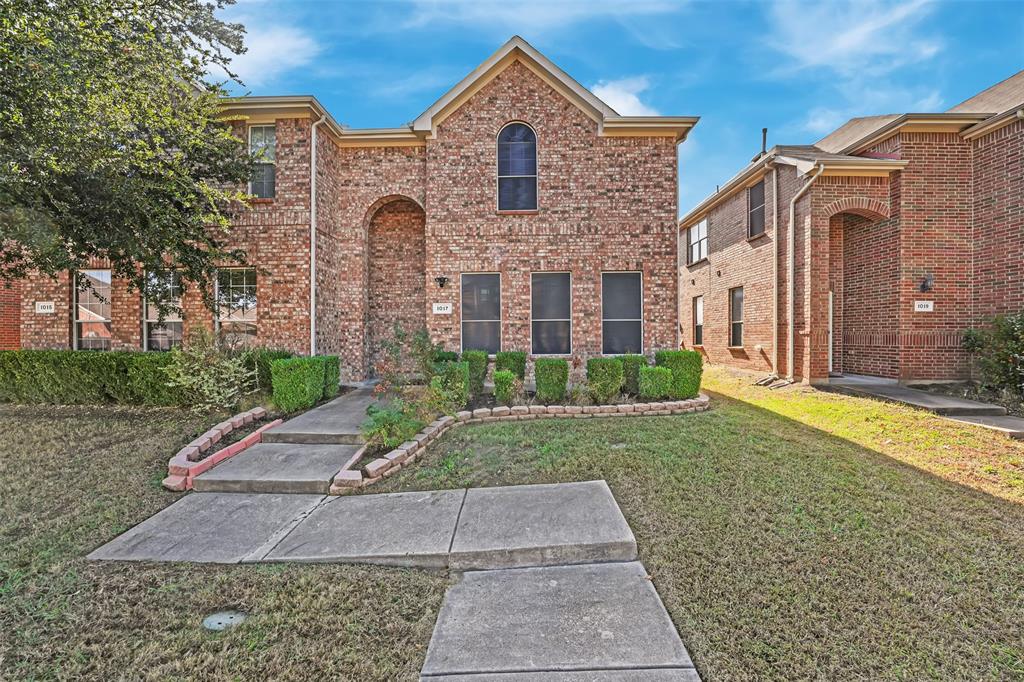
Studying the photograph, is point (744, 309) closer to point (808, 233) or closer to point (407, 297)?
point (808, 233)

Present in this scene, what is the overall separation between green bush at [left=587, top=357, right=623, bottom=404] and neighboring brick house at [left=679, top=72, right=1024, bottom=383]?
5801mm

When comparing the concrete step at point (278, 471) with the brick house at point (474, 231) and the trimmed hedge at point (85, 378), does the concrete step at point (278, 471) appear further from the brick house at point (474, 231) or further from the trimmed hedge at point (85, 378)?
the brick house at point (474, 231)

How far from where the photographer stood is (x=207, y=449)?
522 cm

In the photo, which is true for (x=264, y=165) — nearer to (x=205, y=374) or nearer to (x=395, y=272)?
(x=395, y=272)

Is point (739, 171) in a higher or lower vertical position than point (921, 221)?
higher

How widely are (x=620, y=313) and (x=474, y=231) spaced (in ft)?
12.6

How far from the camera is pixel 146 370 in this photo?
6.78 m

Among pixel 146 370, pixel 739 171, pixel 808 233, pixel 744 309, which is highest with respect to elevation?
pixel 739 171

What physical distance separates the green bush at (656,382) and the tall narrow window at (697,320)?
9.57m

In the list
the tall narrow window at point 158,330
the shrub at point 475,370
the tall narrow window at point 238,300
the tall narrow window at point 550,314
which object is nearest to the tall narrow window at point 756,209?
the tall narrow window at point 550,314

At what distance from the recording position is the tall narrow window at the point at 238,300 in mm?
9164

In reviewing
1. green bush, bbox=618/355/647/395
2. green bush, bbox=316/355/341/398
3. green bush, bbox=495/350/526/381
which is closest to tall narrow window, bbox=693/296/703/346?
green bush, bbox=618/355/647/395

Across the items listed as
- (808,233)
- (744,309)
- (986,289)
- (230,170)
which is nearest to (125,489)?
(230,170)

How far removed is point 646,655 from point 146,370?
8122 millimetres
